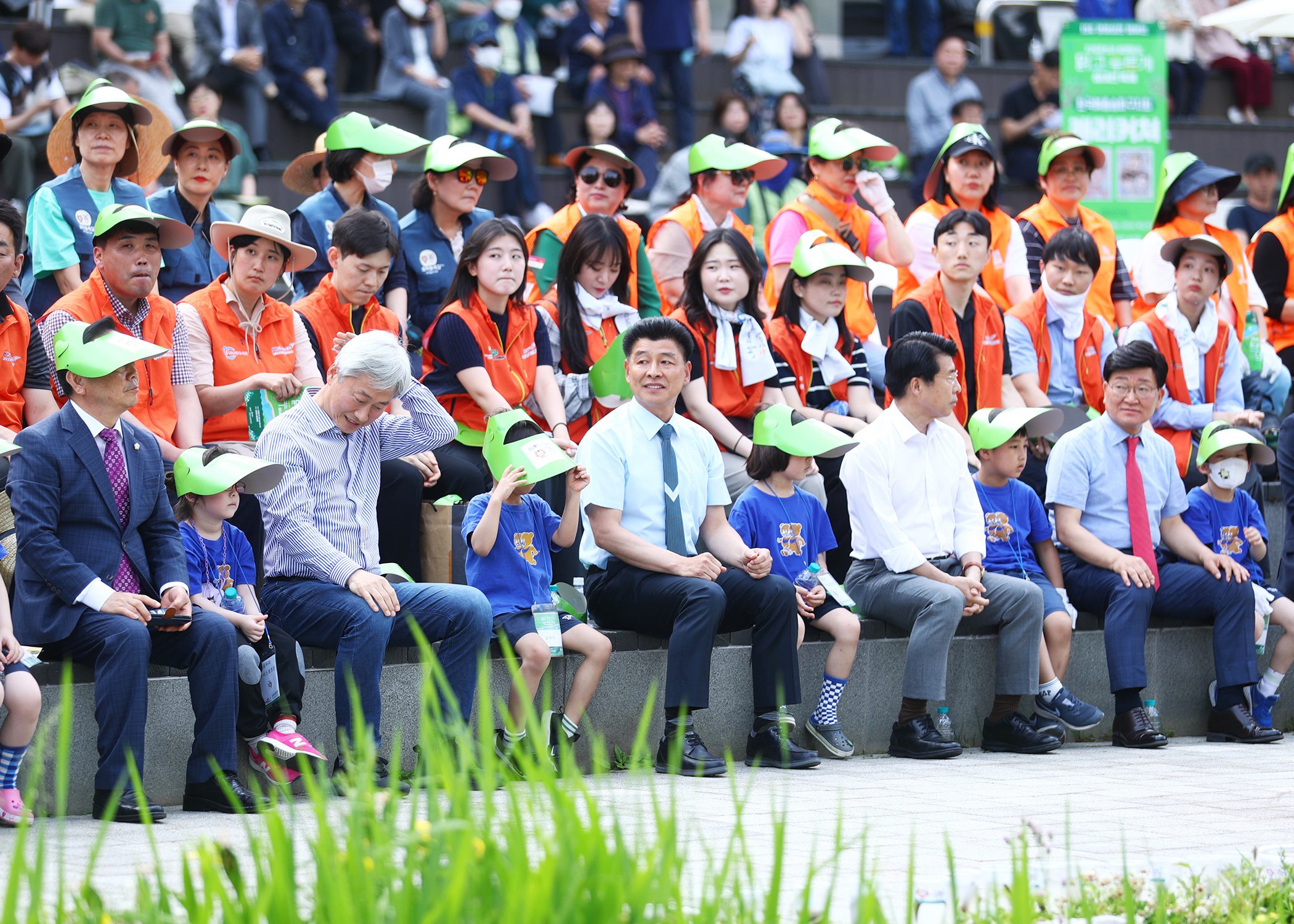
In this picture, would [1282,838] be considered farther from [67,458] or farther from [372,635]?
[67,458]

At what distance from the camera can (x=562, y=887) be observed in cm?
275

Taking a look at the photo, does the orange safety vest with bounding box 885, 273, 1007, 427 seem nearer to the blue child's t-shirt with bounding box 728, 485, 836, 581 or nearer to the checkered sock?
the blue child's t-shirt with bounding box 728, 485, 836, 581

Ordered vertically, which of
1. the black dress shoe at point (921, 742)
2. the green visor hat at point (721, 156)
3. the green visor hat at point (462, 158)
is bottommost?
the black dress shoe at point (921, 742)

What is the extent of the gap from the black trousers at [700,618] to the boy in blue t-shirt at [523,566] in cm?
24

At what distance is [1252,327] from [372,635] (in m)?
5.86

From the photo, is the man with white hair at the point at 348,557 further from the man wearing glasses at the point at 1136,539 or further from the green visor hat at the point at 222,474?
the man wearing glasses at the point at 1136,539

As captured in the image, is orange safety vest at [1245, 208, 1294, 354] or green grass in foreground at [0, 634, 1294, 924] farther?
orange safety vest at [1245, 208, 1294, 354]

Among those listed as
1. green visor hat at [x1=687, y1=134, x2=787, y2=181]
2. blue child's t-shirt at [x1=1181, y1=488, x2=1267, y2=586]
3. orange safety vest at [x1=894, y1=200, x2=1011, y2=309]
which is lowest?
blue child's t-shirt at [x1=1181, y1=488, x2=1267, y2=586]

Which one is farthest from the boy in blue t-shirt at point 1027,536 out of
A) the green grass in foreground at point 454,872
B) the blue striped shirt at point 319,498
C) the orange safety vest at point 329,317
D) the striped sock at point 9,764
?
the green grass in foreground at point 454,872

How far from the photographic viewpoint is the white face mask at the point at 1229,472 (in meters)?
8.07

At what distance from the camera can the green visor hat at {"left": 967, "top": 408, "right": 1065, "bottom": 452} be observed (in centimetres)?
756

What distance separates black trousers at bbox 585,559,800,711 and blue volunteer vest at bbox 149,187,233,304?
2279mm

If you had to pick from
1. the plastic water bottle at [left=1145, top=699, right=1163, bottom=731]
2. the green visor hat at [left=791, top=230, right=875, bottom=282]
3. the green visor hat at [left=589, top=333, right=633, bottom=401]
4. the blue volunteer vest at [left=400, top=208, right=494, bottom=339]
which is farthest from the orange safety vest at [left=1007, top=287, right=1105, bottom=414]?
the blue volunteer vest at [left=400, top=208, right=494, bottom=339]

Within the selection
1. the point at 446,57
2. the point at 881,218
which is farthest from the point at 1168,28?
the point at 881,218
